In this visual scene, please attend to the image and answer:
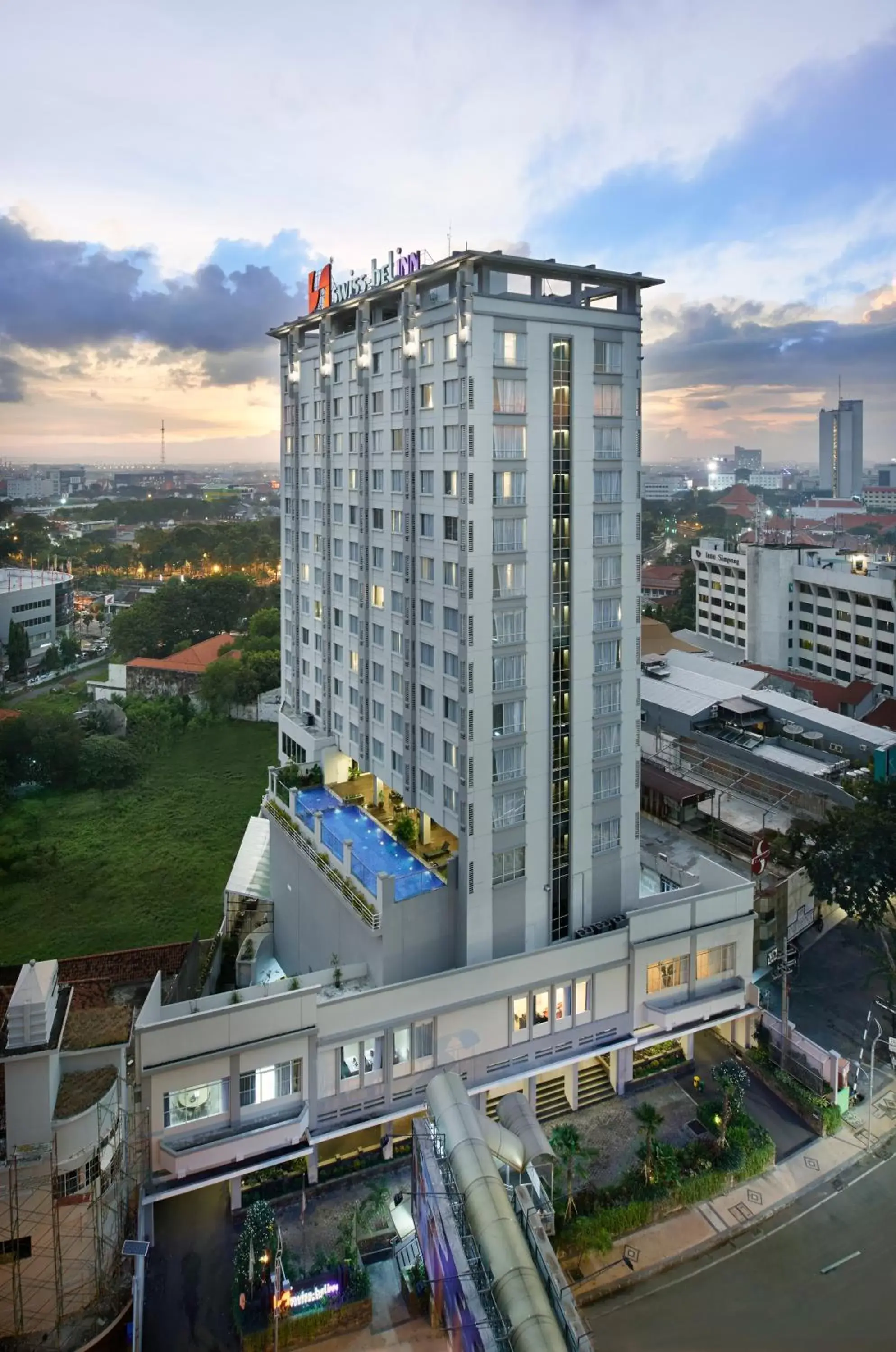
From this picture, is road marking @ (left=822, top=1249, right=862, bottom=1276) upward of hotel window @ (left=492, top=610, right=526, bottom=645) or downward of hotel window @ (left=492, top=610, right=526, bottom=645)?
downward

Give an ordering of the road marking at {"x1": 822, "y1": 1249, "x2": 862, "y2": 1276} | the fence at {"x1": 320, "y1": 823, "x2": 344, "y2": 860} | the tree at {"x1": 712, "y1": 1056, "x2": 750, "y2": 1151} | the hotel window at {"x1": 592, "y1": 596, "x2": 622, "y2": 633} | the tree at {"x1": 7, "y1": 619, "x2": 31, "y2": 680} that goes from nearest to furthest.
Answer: the road marking at {"x1": 822, "y1": 1249, "x2": 862, "y2": 1276} < the tree at {"x1": 712, "y1": 1056, "x2": 750, "y2": 1151} < the hotel window at {"x1": 592, "y1": 596, "x2": 622, "y2": 633} < the fence at {"x1": 320, "y1": 823, "x2": 344, "y2": 860} < the tree at {"x1": 7, "y1": 619, "x2": 31, "y2": 680}

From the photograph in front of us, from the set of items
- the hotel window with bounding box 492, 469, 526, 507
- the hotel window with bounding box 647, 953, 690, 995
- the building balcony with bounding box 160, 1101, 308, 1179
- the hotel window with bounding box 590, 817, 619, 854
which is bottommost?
the building balcony with bounding box 160, 1101, 308, 1179

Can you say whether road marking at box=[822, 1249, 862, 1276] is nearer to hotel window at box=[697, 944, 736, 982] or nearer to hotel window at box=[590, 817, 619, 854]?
hotel window at box=[697, 944, 736, 982]

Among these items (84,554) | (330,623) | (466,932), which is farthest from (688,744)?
(84,554)

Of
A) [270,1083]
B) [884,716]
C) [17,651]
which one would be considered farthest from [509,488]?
[17,651]

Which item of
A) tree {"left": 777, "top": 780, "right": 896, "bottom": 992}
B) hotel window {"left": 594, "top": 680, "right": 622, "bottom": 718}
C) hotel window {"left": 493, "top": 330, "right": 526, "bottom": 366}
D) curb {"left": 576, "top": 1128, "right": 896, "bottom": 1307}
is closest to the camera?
curb {"left": 576, "top": 1128, "right": 896, "bottom": 1307}

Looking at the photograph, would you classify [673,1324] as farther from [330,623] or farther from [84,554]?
[84,554]

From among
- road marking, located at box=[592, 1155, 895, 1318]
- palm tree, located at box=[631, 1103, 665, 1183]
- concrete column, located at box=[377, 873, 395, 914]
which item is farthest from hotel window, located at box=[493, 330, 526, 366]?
road marking, located at box=[592, 1155, 895, 1318]

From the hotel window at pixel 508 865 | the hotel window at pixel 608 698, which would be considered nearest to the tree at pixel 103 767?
the hotel window at pixel 508 865

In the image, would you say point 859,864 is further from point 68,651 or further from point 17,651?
point 68,651
